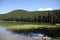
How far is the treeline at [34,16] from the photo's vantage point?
5.84 ft

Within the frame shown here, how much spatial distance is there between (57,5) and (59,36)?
0.53 meters

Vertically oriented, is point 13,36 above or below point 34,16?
below

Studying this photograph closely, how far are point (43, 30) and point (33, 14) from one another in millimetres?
324

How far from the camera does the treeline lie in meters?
1.78

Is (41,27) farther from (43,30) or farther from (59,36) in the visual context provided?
(59,36)

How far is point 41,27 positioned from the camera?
1.78 metres

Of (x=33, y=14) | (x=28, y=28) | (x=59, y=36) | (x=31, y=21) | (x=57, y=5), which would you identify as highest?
(x=57, y=5)

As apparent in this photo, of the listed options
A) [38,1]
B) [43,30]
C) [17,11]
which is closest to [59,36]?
[43,30]

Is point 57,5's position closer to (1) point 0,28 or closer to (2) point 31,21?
(2) point 31,21

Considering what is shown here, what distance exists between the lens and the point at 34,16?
1.80m

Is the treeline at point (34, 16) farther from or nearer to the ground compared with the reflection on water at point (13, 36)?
farther from the ground

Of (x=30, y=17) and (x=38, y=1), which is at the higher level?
(x=38, y=1)

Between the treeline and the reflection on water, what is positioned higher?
the treeline

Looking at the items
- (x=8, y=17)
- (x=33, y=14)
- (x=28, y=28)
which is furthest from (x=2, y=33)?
(x=33, y=14)
